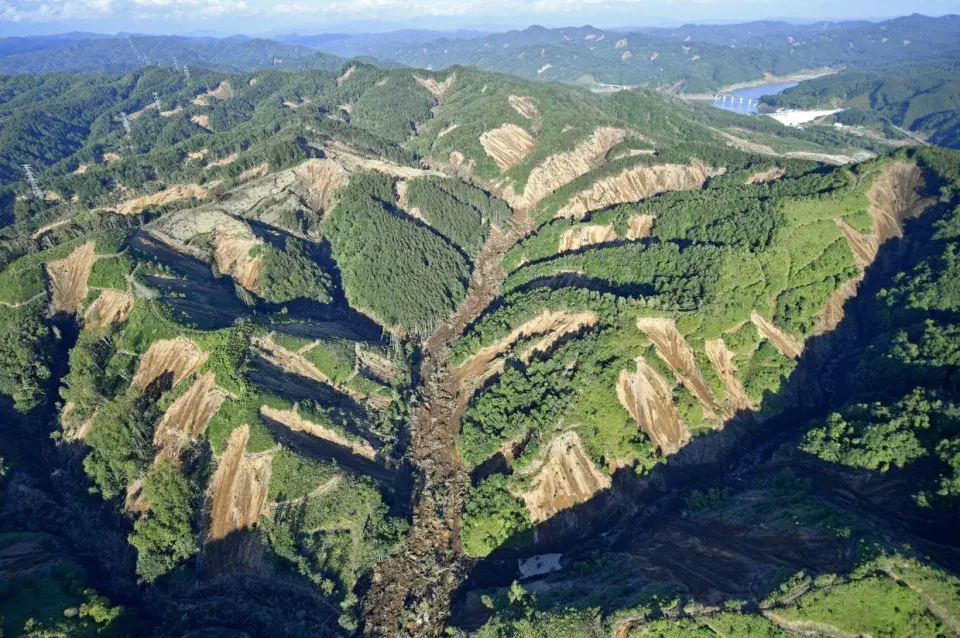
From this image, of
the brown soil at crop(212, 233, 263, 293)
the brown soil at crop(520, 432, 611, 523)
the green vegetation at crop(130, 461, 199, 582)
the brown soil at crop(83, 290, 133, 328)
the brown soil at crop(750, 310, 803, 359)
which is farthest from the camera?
the brown soil at crop(212, 233, 263, 293)

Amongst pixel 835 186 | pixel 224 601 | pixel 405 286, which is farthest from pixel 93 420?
pixel 835 186

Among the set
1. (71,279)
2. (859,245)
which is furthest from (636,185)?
(71,279)

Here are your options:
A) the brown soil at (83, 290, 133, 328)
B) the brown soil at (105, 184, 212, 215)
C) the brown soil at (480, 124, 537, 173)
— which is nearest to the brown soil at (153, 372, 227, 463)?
the brown soil at (83, 290, 133, 328)

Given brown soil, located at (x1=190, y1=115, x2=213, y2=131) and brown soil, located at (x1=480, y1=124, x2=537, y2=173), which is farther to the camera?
brown soil, located at (x1=190, y1=115, x2=213, y2=131)

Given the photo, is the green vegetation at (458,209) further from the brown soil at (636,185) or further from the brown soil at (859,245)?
the brown soil at (859,245)

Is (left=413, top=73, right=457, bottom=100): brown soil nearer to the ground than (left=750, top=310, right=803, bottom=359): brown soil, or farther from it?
farther from it

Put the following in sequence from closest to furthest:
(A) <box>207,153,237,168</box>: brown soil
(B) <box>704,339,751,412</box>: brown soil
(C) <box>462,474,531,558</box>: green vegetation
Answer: (C) <box>462,474,531,558</box>: green vegetation → (B) <box>704,339,751,412</box>: brown soil → (A) <box>207,153,237,168</box>: brown soil

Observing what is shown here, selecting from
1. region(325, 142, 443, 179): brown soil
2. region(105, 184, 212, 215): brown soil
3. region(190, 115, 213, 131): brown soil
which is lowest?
region(105, 184, 212, 215): brown soil

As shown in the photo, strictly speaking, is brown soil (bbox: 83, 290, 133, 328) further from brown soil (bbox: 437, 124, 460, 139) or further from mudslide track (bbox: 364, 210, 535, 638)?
brown soil (bbox: 437, 124, 460, 139)

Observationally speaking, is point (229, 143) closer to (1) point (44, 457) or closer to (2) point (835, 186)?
(1) point (44, 457)
